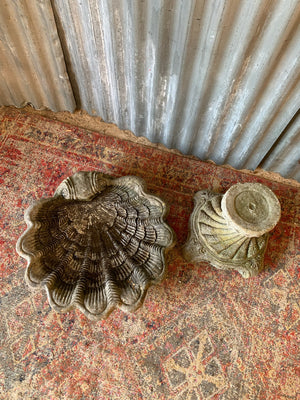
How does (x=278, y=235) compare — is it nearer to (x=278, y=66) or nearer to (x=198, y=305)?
(x=198, y=305)

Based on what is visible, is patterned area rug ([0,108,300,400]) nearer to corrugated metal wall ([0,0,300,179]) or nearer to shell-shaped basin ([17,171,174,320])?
shell-shaped basin ([17,171,174,320])

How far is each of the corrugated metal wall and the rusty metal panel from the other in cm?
1

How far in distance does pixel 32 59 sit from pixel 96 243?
1.38 metres

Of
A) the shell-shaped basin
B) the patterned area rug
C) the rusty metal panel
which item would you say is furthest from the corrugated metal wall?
the shell-shaped basin

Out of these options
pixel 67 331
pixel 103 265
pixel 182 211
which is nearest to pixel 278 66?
pixel 182 211

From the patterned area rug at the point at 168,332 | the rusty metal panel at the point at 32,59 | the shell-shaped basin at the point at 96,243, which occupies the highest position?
the rusty metal panel at the point at 32,59

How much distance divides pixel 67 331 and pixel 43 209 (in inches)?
33.2

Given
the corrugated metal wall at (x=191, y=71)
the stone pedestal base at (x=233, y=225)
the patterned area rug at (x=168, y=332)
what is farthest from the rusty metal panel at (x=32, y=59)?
the stone pedestal base at (x=233, y=225)

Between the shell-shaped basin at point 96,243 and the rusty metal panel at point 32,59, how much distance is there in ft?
2.72

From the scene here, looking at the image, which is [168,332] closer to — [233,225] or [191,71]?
[233,225]

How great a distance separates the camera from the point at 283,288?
225cm

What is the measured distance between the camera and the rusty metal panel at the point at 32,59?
1.94 meters

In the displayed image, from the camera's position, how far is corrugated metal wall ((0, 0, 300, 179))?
5.23 ft

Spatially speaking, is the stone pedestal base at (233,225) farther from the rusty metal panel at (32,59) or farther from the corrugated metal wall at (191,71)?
the rusty metal panel at (32,59)
